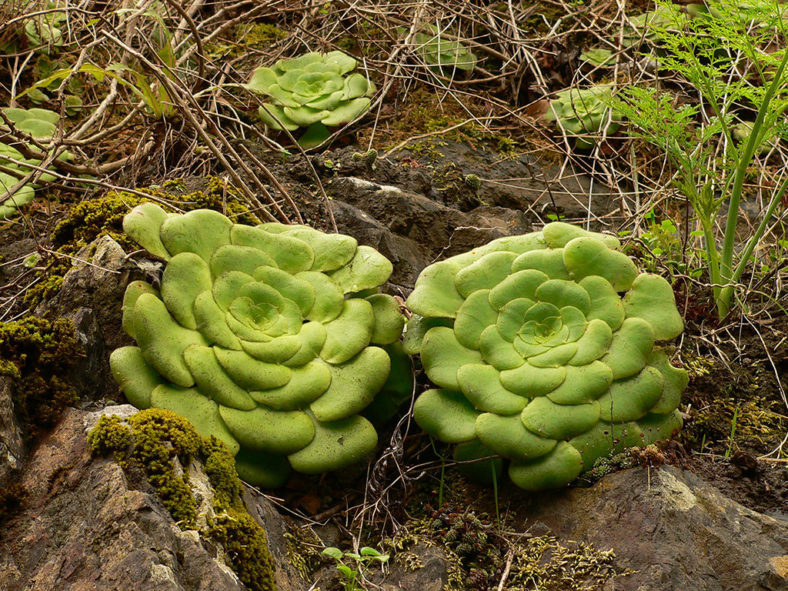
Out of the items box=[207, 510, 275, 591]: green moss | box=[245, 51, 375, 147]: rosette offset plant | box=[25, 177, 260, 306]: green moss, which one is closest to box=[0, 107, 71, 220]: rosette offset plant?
box=[25, 177, 260, 306]: green moss

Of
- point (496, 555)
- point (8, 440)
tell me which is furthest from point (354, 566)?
point (8, 440)

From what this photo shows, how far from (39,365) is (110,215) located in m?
0.77

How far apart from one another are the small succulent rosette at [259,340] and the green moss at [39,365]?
0.47 ft

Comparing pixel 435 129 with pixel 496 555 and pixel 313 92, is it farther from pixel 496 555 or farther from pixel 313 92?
pixel 496 555

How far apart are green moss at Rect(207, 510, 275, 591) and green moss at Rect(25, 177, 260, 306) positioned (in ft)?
3.58

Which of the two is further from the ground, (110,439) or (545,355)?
(110,439)

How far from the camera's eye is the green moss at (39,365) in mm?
2016

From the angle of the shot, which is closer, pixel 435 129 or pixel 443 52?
pixel 435 129

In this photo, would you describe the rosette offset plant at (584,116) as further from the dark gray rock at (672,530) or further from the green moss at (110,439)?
the green moss at (110,439)

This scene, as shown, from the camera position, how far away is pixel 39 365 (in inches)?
85.0

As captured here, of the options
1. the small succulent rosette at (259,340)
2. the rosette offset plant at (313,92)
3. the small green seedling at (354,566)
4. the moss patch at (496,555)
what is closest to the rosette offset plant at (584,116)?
the rosette offset plant at (313,92)

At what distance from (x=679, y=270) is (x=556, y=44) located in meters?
2.24

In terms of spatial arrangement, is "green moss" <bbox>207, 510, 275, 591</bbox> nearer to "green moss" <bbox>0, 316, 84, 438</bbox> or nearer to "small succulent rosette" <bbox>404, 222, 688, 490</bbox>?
"green moss" <bbox>0, 316, 84, 438</bbox>

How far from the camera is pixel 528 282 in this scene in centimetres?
247
